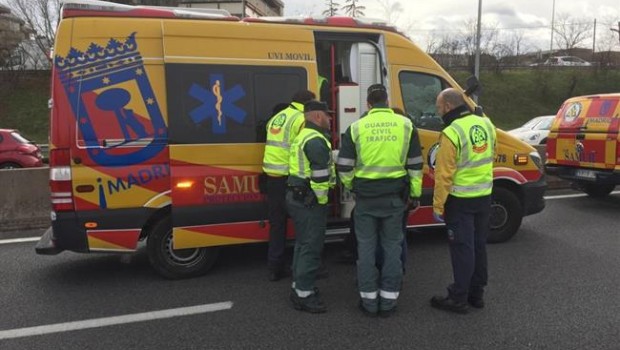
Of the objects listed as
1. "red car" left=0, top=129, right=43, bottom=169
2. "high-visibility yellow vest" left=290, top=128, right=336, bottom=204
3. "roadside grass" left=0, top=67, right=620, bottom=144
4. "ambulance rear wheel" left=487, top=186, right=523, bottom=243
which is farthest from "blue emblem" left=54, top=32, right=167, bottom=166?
"roadside grass" left=0, top=67, right=620, bottom=144

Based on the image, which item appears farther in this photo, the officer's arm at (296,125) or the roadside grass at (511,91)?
the roadside grass at (511,91)

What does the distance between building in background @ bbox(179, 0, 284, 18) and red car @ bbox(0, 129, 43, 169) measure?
1089 cm

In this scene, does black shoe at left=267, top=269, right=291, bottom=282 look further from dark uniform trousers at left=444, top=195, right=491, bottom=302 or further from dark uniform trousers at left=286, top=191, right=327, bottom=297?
dark uniform trousers at left=444, top=195, right=491, bottom=302

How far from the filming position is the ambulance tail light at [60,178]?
4.63 m

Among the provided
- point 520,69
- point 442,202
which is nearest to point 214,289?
point 442,202

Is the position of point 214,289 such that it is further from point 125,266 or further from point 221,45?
Answer: point 221,45

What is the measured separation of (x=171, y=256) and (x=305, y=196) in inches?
65.2

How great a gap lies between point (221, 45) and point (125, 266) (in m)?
2.57

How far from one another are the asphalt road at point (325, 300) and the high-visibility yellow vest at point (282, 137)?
1133mm

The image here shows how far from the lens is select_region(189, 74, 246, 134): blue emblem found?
4.96 m

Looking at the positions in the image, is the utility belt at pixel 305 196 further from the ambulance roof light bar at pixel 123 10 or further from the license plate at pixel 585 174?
the license plate at pixel 585 174

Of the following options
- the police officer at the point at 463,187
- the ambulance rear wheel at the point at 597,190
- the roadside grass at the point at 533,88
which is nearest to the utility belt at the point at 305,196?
the police officer at the point at 463,187

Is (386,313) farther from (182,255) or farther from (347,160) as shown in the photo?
(182,255)

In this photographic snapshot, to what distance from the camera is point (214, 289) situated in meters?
4.95
